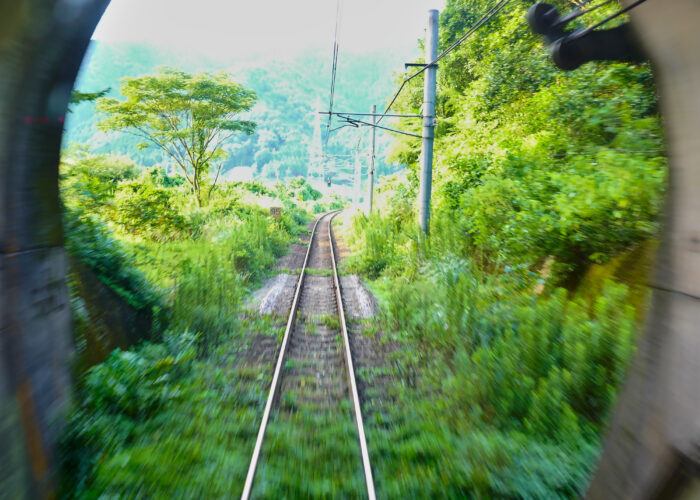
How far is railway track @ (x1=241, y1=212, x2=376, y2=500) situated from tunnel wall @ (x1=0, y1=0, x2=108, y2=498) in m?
1.59

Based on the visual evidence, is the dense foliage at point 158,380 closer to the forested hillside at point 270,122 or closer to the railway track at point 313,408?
the railway track at point 313,408

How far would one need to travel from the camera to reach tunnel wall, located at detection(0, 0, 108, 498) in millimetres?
2289

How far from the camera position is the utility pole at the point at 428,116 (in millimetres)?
9398

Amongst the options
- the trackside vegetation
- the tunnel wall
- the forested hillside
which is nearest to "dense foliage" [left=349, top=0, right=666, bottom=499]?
the trackside vegetation

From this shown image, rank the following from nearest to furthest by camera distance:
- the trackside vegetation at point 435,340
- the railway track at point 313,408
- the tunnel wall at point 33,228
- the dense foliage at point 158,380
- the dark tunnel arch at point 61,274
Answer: the dark tunnel arch at point 61,274 → the tunnel wall at point 33,228 → the dense foliage at point 158,380 → the trackside vegetation at point 435,340 → the railway track at point 313,408

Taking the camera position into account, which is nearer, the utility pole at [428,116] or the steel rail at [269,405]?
the steel rail at [269,405]

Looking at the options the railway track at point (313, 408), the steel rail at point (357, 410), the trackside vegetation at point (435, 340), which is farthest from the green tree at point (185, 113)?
the steel rail at point (357, 410)

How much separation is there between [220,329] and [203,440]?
9.92 ft

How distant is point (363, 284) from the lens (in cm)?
1076

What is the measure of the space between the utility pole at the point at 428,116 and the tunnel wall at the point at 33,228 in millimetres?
8118

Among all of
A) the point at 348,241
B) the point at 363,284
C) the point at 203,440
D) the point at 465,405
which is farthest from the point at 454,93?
the point at 203,440

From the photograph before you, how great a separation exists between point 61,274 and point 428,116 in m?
8.85

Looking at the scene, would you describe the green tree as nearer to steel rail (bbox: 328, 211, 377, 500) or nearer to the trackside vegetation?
the trackside vegetation

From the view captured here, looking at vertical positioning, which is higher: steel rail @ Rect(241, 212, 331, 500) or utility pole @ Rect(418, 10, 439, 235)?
utility pole @ Rect(418, 10, 439, 235)
